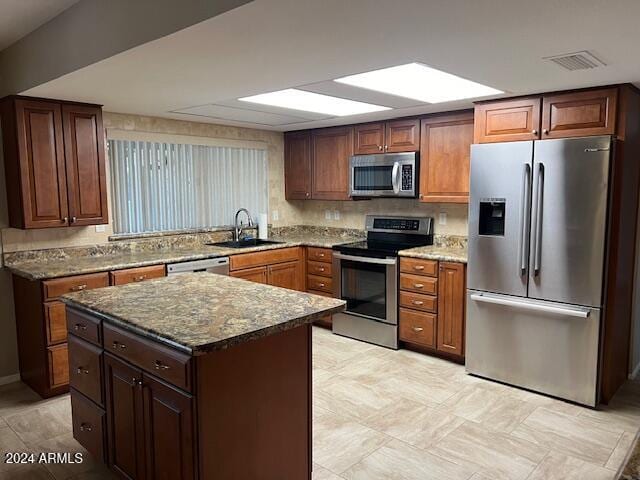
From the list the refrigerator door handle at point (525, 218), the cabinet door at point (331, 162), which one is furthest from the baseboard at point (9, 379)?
the refrigerator door handle at point (525, 218)

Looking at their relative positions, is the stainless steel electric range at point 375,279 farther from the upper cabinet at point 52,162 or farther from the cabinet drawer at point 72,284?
the upper cabinet at point 52,162

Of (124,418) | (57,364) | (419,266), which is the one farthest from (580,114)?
(57,364)

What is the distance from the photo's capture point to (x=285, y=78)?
9.32 feet

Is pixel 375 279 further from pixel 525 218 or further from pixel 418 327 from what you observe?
pixel 525 218

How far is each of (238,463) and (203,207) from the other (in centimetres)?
342

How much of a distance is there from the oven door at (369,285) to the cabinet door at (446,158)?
2.52 feet

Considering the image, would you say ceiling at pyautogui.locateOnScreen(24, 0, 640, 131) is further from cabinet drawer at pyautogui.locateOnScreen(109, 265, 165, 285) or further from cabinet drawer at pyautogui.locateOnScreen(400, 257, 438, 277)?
cabinet drawer at pyautogui.locateOnScreen(400, 257, 438, 277)

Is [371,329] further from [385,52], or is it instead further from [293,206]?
[385,52]

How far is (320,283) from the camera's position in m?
5.04

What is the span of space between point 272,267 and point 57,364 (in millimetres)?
2110

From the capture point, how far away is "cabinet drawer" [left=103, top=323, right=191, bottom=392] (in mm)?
1833

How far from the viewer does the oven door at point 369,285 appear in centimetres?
433

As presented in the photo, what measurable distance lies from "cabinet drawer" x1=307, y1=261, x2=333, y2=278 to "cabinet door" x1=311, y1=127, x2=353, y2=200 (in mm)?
773

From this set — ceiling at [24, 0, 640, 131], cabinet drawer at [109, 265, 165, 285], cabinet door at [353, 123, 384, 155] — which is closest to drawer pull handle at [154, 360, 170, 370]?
ceiling at [24, 0, 640, 131]
